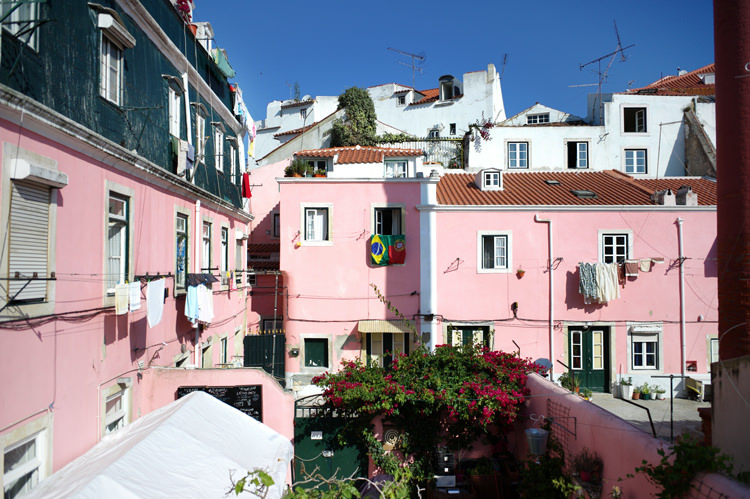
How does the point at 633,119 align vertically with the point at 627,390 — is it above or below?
above

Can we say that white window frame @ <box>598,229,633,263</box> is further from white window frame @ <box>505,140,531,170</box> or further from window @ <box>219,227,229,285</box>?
window @ <box>219,227,229,285</box>

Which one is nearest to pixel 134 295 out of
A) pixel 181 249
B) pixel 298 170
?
pixel 181 249

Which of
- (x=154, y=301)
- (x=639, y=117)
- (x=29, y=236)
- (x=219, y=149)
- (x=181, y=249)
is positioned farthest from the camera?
(x=639, y=117)

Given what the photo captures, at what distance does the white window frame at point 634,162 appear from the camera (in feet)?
88.1

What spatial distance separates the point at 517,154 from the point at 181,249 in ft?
62.5

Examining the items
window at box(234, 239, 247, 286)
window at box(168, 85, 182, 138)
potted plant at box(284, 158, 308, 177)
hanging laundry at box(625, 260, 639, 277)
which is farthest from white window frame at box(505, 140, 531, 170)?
window at box(168, 85, 182, 138)

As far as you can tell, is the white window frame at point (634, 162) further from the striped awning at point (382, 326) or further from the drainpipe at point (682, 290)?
the striped awning at point (382, 326)

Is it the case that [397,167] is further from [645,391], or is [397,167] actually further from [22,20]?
[22,20]

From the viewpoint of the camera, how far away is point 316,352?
18547 millimetres

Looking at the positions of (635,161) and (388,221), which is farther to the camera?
(635,161)

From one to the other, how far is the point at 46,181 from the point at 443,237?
13.5 m

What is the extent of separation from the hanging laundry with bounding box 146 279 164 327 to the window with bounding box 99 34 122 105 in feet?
11.7

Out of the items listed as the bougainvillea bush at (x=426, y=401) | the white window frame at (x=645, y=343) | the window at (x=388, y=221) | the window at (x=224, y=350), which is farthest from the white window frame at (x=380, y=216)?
the white window frame at (x=645, y=343)

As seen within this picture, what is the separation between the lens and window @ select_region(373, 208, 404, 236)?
18827 millimetres
